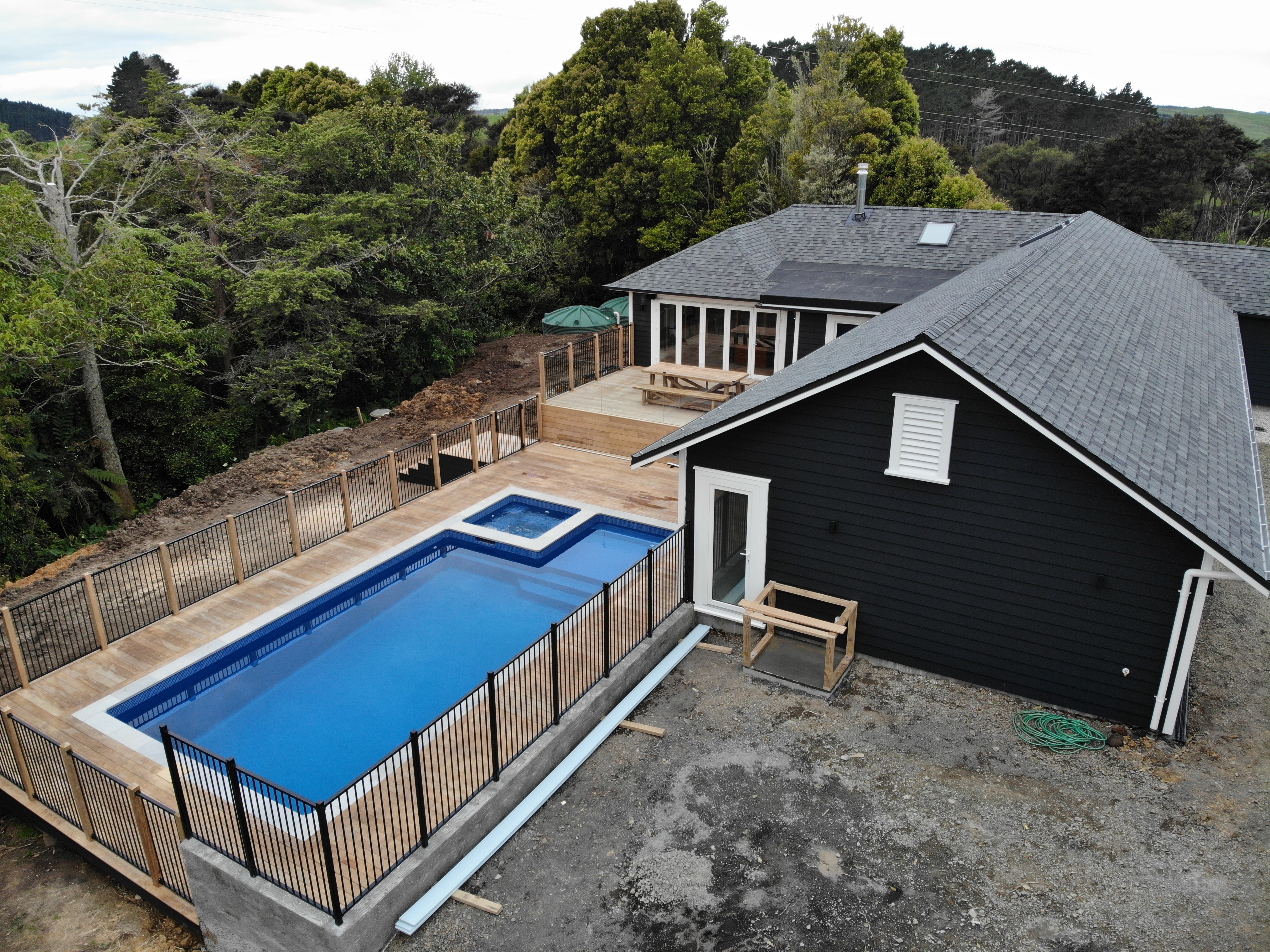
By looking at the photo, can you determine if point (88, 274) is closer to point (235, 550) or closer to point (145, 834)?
point (235, 550)

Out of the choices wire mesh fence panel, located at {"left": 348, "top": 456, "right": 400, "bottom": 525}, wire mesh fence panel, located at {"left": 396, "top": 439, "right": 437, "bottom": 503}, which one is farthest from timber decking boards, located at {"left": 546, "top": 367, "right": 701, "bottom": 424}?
wire mesh fence panel, located at {"left": 348, "top": 456, "right": 400, "bottom": 525}

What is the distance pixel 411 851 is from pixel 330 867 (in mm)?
1167

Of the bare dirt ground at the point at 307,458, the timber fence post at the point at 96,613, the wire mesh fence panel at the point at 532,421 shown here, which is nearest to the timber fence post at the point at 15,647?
the timber fence post at the point at 96,613

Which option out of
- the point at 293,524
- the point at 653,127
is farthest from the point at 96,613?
the point at 653,127

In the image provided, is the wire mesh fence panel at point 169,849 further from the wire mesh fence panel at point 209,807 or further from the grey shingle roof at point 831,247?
the grey shingle roof at point 831,247

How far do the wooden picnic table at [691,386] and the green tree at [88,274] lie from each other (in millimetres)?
10758

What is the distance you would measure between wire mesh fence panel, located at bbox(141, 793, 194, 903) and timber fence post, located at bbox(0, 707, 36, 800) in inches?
75.3

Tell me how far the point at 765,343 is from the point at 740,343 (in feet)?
2.01

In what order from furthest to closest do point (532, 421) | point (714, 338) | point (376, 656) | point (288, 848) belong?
point (714, 338)
point (532, 421)
point (376, 656)
point (288, 848)

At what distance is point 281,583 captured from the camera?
1250 cm

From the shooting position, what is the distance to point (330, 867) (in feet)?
19.6

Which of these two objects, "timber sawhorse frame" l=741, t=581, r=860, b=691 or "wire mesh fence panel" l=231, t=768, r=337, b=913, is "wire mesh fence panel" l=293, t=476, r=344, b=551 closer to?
"wire mesh fence panel" l=231, t=768, r=337, b=913

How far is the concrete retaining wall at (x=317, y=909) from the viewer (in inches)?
250

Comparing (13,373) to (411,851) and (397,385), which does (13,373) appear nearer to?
(397,385)
